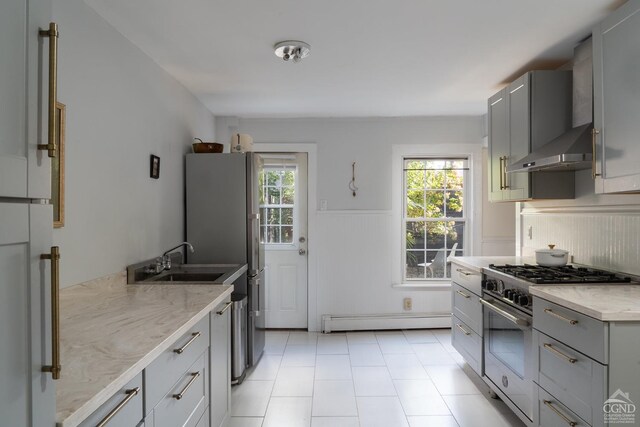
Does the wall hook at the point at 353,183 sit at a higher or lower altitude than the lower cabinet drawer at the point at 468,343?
higher

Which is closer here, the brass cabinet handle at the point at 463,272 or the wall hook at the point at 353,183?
the brass cabinet handle at the point at 463,272

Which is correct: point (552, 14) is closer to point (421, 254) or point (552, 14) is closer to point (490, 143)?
point (490, 143)

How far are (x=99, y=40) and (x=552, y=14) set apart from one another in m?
2.39

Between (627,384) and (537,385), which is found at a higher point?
(627,384)

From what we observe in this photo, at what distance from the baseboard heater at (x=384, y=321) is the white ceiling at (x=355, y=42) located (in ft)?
7.59

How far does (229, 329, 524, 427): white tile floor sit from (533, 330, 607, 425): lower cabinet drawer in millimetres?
694

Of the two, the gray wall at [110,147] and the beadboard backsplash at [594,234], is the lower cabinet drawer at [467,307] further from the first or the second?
the gray wall at [110,147]

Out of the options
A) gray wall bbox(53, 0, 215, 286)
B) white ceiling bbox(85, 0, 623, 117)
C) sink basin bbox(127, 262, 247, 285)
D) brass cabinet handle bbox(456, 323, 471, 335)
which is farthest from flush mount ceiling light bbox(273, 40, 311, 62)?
brass cabinet handle bbox(456, 323, 471, 335)

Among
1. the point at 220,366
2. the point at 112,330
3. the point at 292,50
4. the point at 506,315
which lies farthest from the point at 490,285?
the point at 112,330

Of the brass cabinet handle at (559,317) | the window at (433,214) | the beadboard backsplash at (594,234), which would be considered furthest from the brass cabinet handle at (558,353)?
the window at (433,214)

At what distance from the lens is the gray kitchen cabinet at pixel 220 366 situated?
1.88 m

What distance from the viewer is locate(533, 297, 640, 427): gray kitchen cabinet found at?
1478mm

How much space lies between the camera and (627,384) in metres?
1.48

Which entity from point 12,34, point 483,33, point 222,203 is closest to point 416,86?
point 483,33
